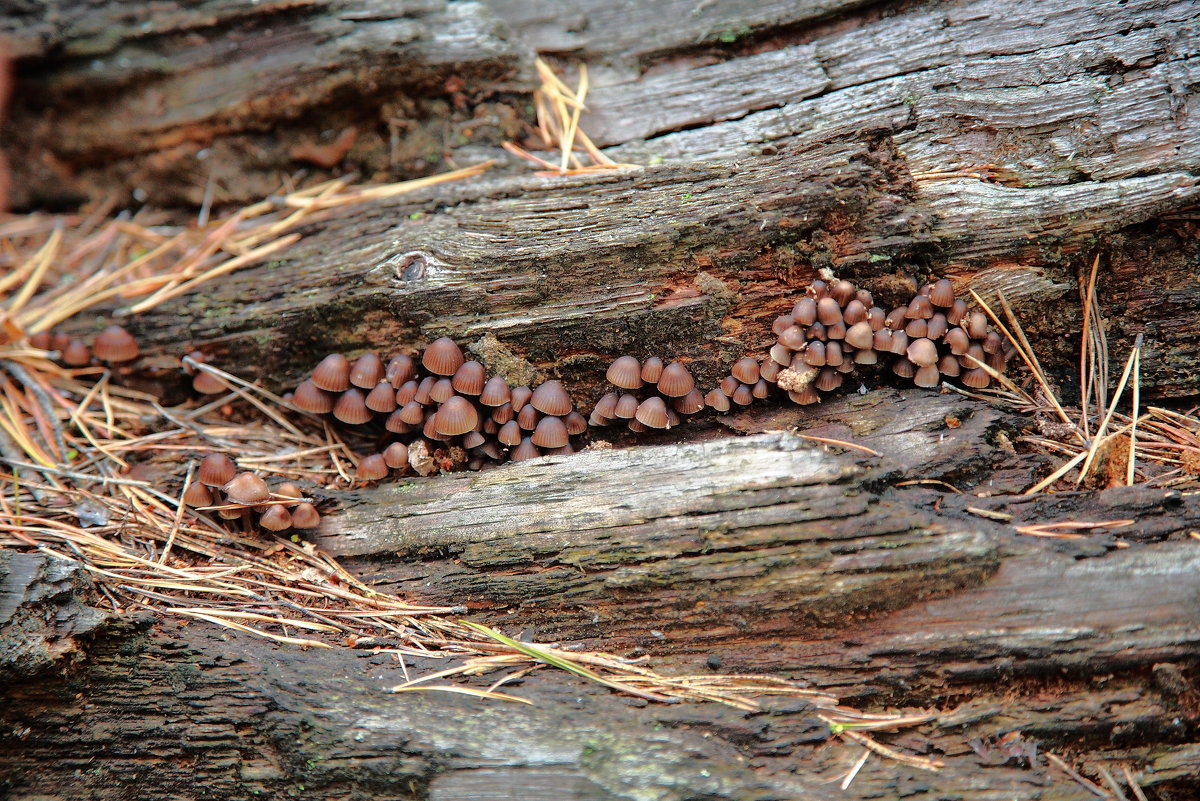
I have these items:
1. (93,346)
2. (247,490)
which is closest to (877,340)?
(247,490)

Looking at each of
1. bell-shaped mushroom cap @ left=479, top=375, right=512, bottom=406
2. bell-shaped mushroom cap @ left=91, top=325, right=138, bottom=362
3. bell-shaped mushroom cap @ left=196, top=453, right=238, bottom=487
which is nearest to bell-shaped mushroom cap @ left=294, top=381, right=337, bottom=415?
bell-shaped mushroom cap @ left=196, top=453, right=238, bottom=487

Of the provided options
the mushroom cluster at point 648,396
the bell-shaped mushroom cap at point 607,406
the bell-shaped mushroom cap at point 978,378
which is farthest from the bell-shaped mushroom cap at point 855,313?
the bell-shaped mushroom cap at point 607,406

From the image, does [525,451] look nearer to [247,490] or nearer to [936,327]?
[247,490]

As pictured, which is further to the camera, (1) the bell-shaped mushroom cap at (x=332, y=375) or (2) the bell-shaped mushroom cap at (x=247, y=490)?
(1) the bell-shaped mushroom cap at (x=332, y=375)

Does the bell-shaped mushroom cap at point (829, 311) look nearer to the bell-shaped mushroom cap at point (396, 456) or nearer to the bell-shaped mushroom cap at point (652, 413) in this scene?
the bell-shaped mushroom cap at point (652, 413)

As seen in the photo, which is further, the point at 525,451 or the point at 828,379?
the point at 525,451

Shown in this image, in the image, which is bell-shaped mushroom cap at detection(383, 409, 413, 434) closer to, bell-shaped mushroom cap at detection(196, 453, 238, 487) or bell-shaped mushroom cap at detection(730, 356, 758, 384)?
bell-shaped mushroom cap at detection(196, 453, 238, 487)
